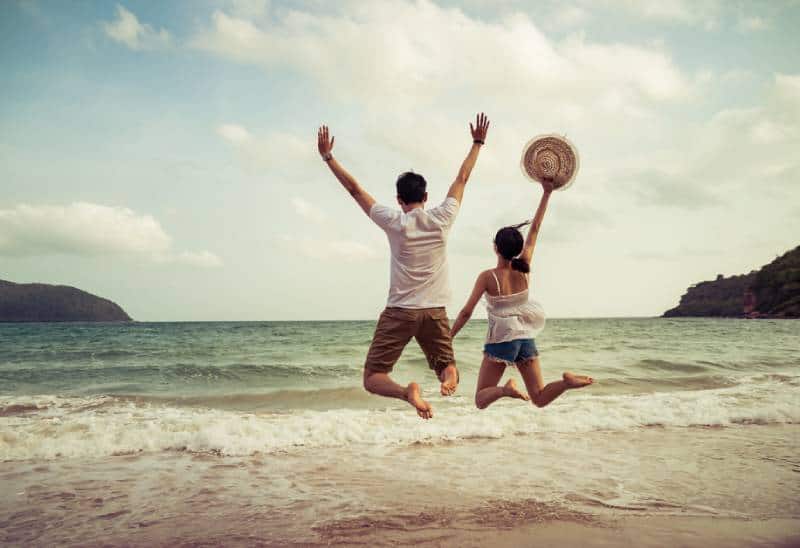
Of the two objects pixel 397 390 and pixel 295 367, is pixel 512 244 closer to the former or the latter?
pixel 397 390

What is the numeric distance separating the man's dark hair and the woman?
2.87 feet

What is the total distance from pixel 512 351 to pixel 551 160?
1784 mm

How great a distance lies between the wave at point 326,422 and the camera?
8.88 m

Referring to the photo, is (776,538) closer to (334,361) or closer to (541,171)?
(541,171)

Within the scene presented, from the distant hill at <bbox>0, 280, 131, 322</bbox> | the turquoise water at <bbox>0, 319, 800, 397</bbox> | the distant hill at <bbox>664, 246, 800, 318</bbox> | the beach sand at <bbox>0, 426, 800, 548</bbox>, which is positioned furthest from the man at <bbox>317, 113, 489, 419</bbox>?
the distant hill at <bbox>0, 280, 131, 322</bbox>

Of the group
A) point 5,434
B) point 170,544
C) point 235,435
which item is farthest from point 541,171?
point 5,434

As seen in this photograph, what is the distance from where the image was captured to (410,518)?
548 centimetres

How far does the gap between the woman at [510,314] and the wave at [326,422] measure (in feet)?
14.3

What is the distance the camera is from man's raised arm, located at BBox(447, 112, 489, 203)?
177 inches

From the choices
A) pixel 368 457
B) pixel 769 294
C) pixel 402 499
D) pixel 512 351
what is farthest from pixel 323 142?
pixel 769 294

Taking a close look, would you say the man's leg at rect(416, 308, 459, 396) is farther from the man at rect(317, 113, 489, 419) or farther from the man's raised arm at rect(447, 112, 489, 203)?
the man's raised arm at rect(447, 112, 489, 203)

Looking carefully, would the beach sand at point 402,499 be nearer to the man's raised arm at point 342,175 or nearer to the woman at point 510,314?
the woman at point 510,314

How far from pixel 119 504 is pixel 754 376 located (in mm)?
18161

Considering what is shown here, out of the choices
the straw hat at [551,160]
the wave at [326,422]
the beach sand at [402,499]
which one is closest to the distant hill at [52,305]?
the wave at [326,422]
